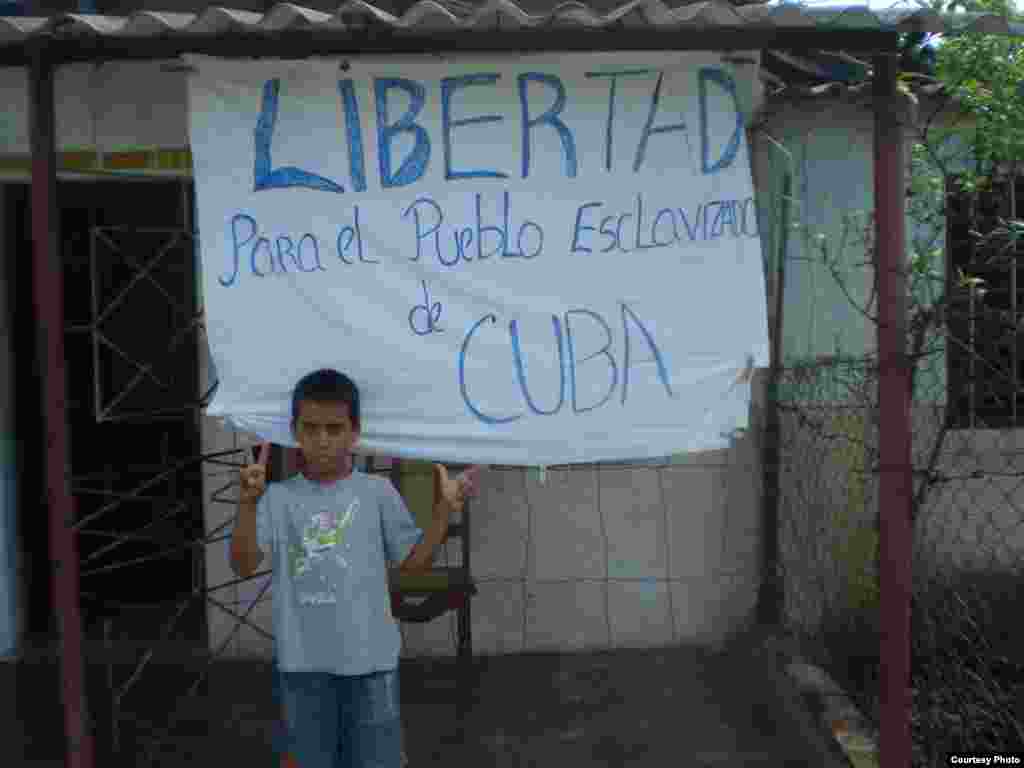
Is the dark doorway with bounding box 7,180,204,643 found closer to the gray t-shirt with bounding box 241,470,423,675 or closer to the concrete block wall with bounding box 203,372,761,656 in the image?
the concrete block wall with bounding box 203,372,761,656

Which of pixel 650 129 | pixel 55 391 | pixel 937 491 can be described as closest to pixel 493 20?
pixel 650 129

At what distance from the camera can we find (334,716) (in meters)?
3.35

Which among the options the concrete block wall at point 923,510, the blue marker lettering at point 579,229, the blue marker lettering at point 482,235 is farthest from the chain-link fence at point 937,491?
the blue marker lettering at point 482,235

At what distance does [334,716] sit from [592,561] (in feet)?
7.72

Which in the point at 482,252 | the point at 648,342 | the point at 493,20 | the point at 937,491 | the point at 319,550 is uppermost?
the point at 493,20

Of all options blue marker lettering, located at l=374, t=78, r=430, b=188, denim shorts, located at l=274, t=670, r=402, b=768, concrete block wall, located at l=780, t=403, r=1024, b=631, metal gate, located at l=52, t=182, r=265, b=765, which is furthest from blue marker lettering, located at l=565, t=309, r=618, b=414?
metal gate, located at l=52, t=182, r=265, b=765

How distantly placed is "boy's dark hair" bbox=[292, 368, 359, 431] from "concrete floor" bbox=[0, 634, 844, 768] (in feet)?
5.66

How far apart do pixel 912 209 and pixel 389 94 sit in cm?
244

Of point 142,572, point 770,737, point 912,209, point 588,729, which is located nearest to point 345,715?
point 588,729

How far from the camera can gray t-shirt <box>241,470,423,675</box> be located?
3.23 meters

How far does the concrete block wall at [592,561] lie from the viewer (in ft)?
18.1

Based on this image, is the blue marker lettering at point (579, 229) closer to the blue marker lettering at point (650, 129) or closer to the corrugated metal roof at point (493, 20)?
the blue marker lettering at point (650, 129)

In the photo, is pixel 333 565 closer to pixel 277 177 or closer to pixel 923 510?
pixel 277 177

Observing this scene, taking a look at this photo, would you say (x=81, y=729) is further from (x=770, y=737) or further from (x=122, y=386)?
(x=122, y=386)
